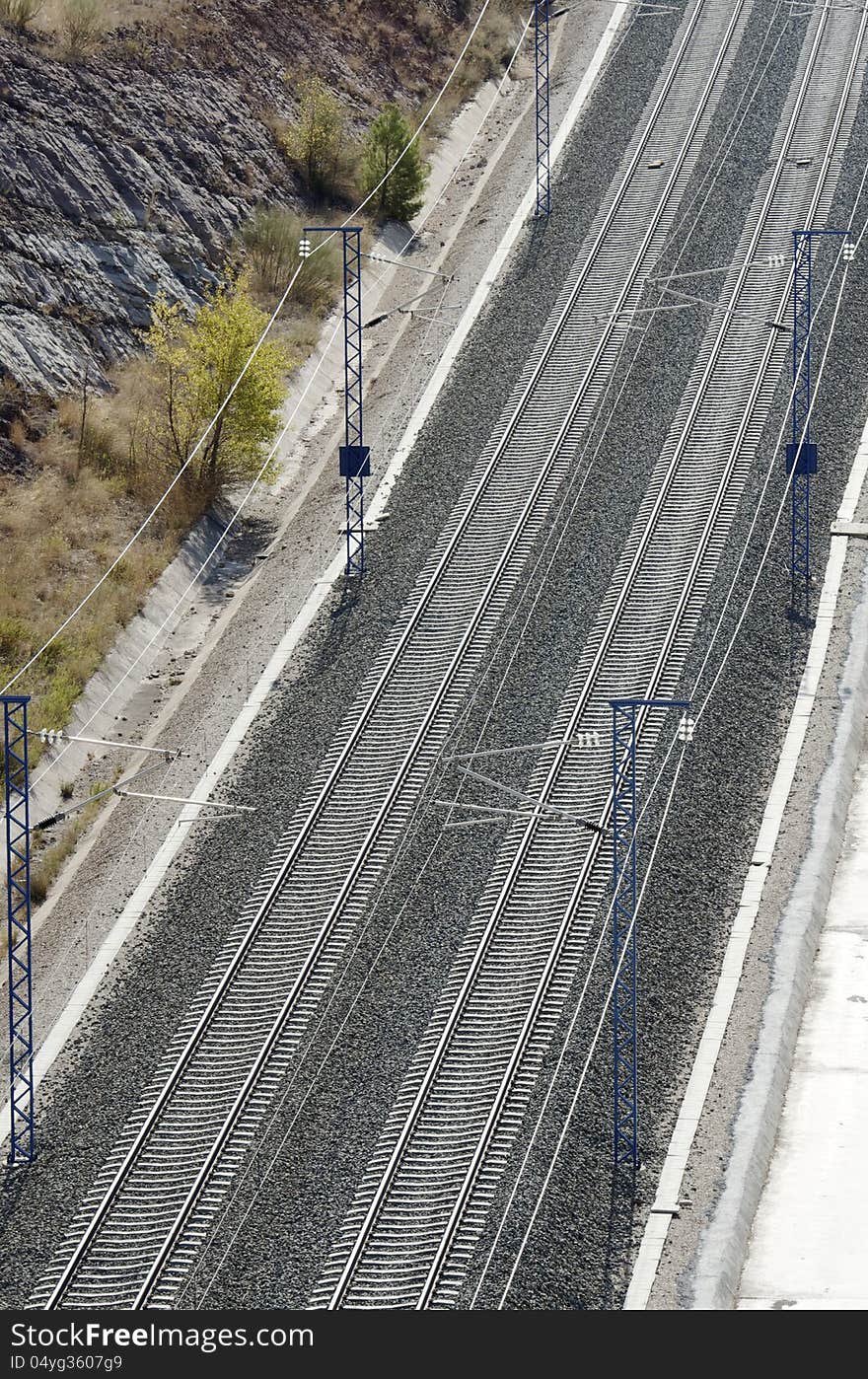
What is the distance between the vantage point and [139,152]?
1887 inches

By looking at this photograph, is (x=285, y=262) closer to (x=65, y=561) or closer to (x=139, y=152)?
(x=139, y=152)

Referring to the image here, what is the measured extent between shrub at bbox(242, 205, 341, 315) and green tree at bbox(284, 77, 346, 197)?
9.34 ft

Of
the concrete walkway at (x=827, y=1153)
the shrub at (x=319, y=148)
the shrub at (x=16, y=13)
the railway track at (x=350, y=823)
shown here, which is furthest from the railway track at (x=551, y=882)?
the shrub at (x=16, y=13)

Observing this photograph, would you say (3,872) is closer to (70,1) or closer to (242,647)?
(242,647)

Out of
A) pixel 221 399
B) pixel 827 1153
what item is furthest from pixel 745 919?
pixel 221 399

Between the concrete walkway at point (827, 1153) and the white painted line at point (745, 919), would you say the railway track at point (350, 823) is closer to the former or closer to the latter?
the white painted line at point (745, 919)

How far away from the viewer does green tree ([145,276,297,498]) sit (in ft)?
139

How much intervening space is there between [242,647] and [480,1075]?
12.2 meters

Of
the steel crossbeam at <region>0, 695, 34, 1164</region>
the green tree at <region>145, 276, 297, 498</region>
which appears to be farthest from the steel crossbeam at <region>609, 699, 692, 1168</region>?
the green tree at <region>145, 276, 297, 498</region>

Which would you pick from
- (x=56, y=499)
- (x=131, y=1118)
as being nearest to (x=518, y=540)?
(x=56, y=499)

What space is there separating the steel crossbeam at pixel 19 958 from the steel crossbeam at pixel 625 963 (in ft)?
23.8

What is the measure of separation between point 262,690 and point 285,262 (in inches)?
576

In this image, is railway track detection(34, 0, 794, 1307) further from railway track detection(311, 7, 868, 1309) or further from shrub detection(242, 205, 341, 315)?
shrub detection(242, 205, 341, 315)

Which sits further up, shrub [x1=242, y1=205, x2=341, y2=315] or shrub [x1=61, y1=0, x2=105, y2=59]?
shrub [x1=61, y1=0, x2=105, y2=59]
